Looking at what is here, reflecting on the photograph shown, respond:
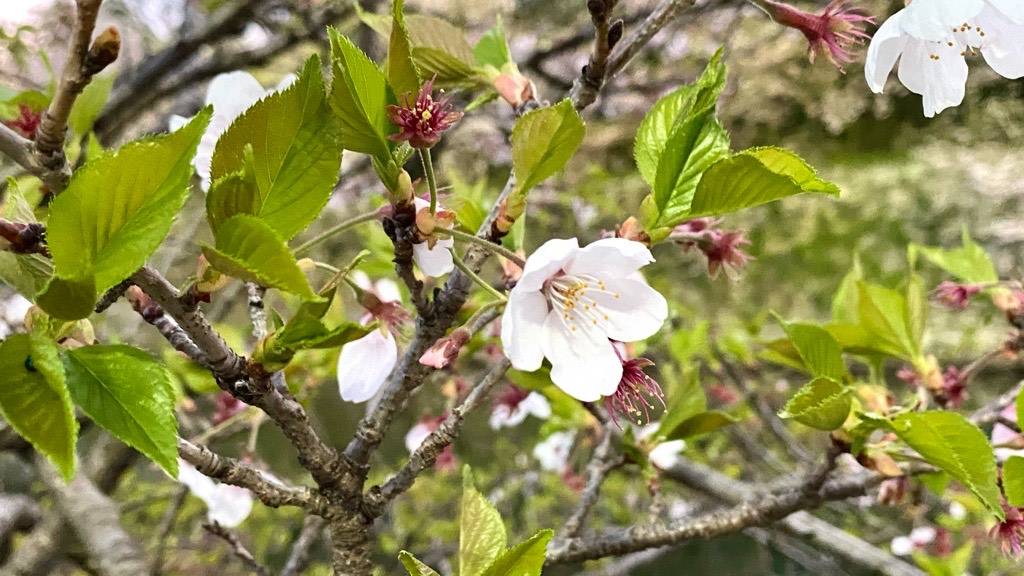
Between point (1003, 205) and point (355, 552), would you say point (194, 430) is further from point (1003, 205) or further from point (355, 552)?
point (1003, 205)

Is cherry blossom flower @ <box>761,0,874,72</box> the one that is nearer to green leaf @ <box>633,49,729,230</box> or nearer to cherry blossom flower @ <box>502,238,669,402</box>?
green leaf @ <box>633,49,729,230</box>

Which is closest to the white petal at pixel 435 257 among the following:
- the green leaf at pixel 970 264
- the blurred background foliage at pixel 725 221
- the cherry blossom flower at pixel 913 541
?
the green leaf at pixel 970 264

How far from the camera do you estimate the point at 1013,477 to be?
45cm

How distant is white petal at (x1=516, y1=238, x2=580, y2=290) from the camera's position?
36cm

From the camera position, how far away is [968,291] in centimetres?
80

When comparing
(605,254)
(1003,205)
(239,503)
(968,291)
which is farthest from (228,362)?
(1003,205)

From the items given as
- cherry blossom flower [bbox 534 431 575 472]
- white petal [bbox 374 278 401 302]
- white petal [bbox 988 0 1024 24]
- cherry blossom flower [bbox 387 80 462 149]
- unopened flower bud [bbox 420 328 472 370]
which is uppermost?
cherry blossom flower [bbox 387 80 462 149]

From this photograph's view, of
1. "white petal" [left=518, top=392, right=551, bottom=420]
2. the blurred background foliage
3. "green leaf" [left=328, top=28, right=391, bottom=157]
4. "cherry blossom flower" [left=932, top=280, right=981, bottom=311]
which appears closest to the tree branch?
"green leaf" [left=328, top=28, right=391, bottom=157]

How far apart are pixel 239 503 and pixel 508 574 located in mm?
519

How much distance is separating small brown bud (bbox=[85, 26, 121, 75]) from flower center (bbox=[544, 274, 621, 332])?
0.84ft

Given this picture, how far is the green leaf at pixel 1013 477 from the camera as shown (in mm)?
446

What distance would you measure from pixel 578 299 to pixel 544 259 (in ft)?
0.27

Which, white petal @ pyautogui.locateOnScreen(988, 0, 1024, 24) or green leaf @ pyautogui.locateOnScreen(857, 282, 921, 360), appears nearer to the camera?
white petal @ pyautogui.locateOnScreen(988, 0, 1024, 24)

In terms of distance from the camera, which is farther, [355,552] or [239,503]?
[239,503]
